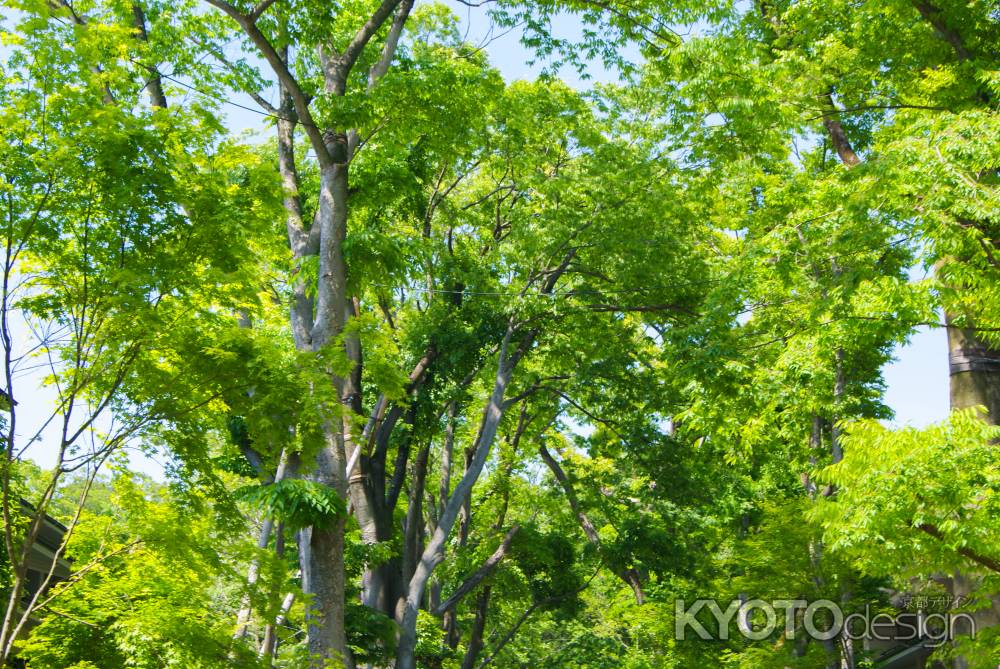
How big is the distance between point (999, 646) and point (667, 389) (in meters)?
8.45

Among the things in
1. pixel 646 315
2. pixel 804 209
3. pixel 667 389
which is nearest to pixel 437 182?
pixel 646 315

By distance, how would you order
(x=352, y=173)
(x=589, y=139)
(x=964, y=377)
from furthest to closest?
(x=589, y=139) < (x=352, y=173) < (x=964, y=377)

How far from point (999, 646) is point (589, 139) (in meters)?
10.6

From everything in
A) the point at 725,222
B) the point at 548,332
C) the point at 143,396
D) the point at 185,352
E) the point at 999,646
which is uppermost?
the point at 725,222

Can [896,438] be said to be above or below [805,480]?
below

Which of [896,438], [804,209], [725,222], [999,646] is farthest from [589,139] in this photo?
[999,646]

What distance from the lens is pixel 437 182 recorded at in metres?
17.0

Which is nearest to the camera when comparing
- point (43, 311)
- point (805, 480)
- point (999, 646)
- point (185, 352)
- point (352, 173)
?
point (43, 311)

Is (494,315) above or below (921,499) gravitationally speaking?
above

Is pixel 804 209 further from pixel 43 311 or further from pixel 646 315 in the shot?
pixel 43 311

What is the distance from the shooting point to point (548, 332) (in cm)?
1697

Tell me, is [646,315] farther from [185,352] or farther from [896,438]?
[185,352]

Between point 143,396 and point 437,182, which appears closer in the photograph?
point 143,396

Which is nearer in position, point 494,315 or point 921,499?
point 921,499
